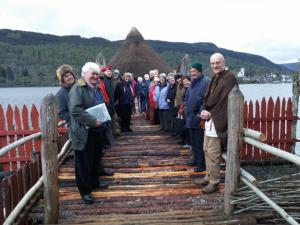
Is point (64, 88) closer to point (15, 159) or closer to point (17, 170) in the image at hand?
point (17, 170)

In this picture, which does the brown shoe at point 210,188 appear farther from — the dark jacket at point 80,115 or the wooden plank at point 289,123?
the wooden plank at point 289,123

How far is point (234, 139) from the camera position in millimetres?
3857

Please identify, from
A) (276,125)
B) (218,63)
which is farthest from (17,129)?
(276,125)

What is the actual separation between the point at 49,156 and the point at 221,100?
91.2 inches

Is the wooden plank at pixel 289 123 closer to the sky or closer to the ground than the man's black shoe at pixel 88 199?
closer to the sky

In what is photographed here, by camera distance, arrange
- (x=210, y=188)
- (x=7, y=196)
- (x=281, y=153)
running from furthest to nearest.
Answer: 1. (x=210, y=188)
2. (x=7, y=196)
3. (x=281, y=153)

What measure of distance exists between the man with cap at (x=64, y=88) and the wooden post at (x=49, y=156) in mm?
975

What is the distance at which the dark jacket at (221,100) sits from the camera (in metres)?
4.37

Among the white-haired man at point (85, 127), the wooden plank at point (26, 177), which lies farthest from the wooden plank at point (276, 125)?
the wooden plank at point (26, 177)

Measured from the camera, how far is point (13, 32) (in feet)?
546

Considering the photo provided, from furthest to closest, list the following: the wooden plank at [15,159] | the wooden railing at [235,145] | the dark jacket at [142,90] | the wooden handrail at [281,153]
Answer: the dark jacket at [142,90] < the wooden plank at [15,159] < the wooden railing at [235,145] < the wooden handrail at [281,153]

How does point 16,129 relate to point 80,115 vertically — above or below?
below

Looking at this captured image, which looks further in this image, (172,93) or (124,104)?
(124,104)

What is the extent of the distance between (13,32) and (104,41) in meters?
52.1
